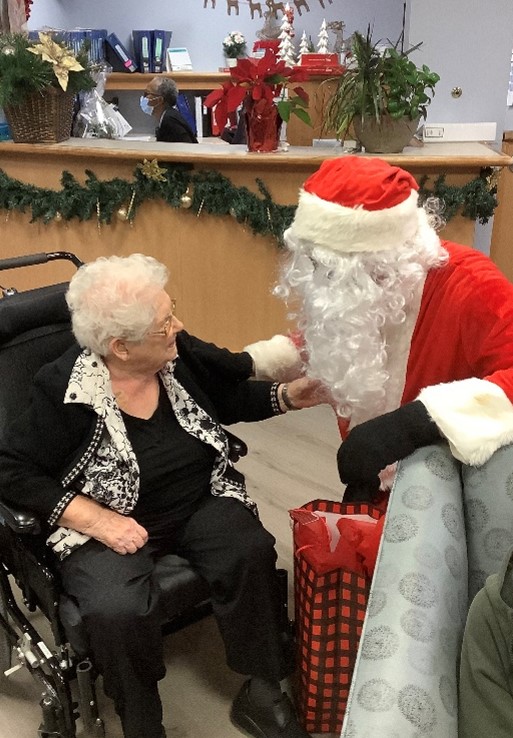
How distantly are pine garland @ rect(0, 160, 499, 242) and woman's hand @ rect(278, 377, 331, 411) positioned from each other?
1281 millimetres

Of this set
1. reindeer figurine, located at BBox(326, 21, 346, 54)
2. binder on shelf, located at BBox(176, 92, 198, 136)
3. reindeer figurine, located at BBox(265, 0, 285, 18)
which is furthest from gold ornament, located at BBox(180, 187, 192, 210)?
reindeer figurine, located at BBox(265, 0, 285, 18)

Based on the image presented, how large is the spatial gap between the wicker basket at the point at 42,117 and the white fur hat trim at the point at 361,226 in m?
1.99

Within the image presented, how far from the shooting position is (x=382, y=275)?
1.44m

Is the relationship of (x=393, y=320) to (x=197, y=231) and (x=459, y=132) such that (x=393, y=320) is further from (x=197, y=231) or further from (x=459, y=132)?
(x=459, y=132)

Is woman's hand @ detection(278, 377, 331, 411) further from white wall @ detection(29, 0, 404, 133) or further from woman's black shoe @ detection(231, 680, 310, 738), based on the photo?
white wall @ detection(29, 0, 404, 133)

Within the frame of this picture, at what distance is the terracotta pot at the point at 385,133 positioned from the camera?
8.46 feet

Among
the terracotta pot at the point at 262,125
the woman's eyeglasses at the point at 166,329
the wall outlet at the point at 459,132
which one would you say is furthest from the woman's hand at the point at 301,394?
the wall outlet at the point at 459,132

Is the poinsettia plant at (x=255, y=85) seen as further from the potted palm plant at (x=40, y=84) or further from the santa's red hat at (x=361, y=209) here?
the santa's red hat at (x=361, y=209)

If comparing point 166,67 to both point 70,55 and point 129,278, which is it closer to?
point 70,55

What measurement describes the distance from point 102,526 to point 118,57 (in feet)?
14.7

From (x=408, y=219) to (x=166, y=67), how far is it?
4.36 meters

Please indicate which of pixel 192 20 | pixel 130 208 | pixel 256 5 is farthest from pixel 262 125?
pixel 192 20

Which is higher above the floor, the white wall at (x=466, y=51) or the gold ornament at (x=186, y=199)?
the white wall at (x=466, y=51)

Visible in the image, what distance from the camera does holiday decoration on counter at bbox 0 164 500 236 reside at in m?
2.68
